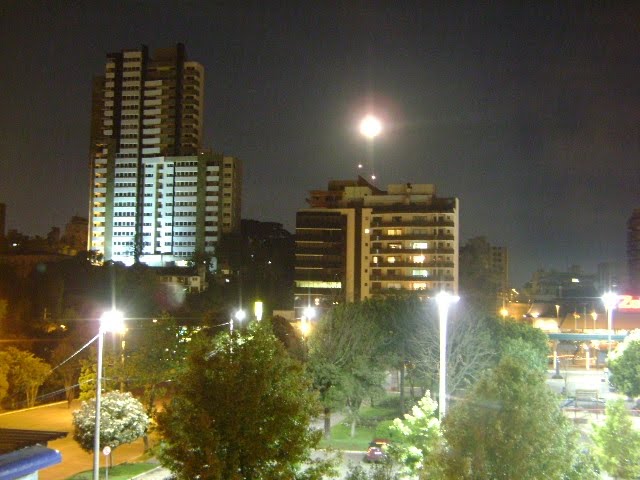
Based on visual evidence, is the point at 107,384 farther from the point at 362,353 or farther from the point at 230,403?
the point at 230,403

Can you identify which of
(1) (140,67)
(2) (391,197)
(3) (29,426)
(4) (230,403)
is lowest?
(3) (29,426)

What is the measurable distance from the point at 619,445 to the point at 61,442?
22.7 m

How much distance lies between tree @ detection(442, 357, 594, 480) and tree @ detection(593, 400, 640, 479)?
5.85m

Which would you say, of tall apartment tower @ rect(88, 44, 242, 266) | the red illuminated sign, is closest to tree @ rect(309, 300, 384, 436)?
the red illuminated sign

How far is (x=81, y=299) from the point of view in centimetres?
6303

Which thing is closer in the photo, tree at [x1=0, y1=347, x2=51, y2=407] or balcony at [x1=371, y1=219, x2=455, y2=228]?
tree at [x1=0, y1=347, x2=51, y2=407]

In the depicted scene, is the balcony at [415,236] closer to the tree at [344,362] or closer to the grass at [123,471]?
the tree at [344,362]

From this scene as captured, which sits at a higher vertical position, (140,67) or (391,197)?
(140,67)

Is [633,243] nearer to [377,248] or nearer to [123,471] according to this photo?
[377,248]

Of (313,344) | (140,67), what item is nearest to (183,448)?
(313,344)

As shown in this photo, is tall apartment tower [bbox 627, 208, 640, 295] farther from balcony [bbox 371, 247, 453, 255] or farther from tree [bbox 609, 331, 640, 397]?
tree [bbox 609, 331, 640, 397]

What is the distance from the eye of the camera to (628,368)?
35.6 meters

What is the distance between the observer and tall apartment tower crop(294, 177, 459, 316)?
83.5 meters

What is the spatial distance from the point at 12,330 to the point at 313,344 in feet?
83.0
